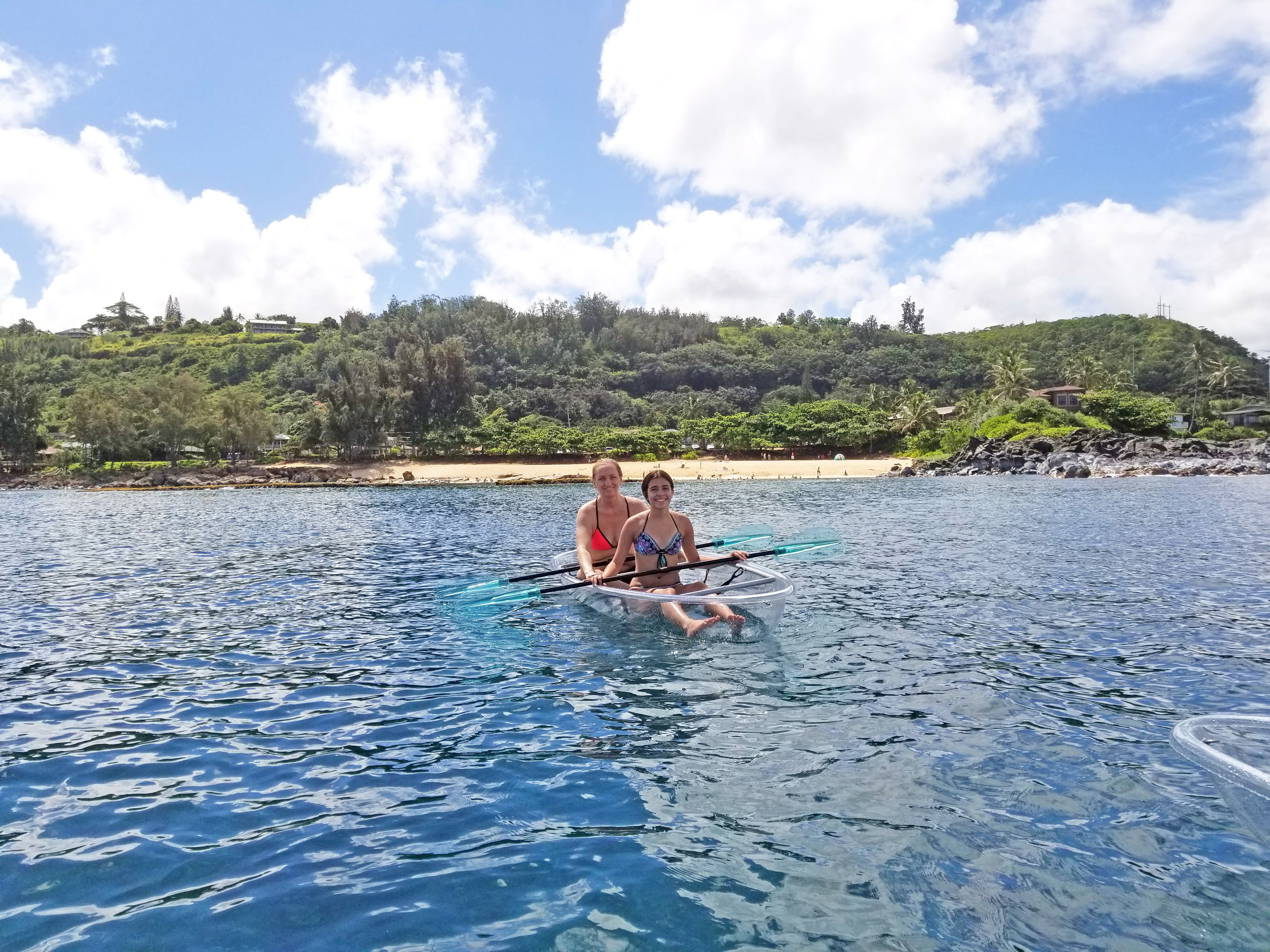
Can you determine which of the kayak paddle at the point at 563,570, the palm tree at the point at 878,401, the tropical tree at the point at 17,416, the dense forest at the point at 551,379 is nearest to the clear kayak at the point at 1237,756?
the kayak paddle at the point at 563,570

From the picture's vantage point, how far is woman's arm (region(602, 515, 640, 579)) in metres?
11.3

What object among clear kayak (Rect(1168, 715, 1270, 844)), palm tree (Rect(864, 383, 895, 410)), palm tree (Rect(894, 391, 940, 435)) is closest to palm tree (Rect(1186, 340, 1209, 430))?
palm tree (Rect(894, 391, 940, 435))

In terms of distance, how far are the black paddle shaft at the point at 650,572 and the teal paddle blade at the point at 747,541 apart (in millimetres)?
2071

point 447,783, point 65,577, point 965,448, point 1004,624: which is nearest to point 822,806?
point 447,783

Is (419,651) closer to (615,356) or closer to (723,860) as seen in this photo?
(723,860)

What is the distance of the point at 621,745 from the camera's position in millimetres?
6809

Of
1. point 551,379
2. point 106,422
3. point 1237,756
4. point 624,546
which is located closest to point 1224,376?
point 551,379

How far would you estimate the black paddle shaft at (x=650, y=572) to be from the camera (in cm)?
1091

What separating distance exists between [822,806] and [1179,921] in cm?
209

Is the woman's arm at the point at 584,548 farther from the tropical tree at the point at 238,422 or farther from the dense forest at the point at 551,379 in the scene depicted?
the tropical tree at the point at 238,422

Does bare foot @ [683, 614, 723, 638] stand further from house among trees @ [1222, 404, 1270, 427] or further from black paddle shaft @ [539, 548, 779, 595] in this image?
house among trees @ [1222, 404, 1270, 427]

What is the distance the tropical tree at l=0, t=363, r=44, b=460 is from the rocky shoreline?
86038mm

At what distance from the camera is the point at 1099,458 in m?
65.7

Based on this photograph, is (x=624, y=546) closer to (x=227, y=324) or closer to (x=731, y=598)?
(x=731, y=598)
